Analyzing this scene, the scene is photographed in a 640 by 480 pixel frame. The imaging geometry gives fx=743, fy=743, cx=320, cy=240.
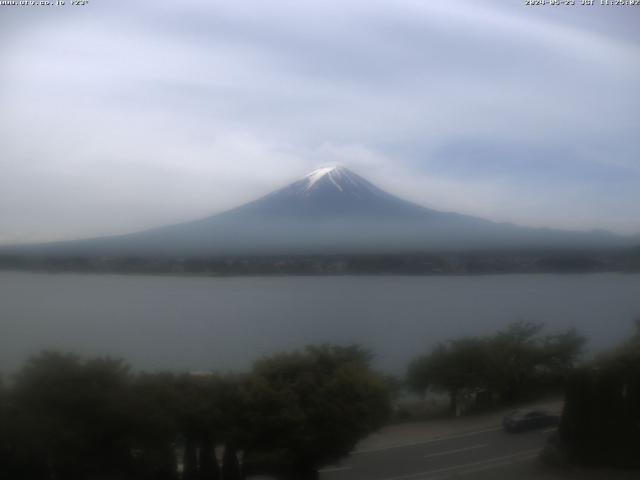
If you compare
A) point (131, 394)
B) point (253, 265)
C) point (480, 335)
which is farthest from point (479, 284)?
point (131, 394)

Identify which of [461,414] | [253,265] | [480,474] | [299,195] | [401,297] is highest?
[299,195]

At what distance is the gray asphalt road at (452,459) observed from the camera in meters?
2.88

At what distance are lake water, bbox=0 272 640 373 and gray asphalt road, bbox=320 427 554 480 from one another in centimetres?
37

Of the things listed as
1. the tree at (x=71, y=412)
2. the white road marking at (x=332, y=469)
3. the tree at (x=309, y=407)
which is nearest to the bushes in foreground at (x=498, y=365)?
the tree at (x=309, y=407)

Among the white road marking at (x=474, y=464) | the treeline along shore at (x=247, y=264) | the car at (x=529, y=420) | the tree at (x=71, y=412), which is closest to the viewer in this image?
the tree at (x=71, y=412)

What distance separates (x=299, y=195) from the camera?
277 cm

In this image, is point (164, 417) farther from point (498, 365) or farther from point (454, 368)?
point (498, 365)

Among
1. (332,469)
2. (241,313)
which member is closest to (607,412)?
(332,469)

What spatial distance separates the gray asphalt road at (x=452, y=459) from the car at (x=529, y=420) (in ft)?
0.09

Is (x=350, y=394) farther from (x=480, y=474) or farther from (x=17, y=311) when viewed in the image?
(x=17, y=311)

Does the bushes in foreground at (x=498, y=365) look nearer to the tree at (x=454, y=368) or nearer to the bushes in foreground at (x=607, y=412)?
the tree at (x=454, y=368)

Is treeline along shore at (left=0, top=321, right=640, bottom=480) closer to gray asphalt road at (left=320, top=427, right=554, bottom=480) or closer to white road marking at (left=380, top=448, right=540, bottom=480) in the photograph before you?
gray asphalt road at (left=320, top=427, right=554, bottom=480)

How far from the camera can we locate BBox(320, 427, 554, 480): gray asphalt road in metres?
2.88

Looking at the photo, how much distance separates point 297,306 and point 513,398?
3.26 feet
